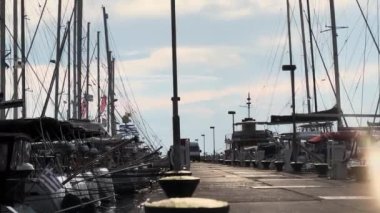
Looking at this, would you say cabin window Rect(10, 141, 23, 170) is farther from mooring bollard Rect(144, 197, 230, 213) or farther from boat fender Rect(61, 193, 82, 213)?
mooring bollard Rect(144, 197, 230, 213)

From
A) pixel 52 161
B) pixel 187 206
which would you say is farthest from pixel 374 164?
pixel 187 206

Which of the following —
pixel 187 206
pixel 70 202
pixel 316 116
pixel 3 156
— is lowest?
pixel 70 202


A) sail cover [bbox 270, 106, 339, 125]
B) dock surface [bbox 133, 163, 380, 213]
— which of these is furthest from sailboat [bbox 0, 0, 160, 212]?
sail cover [bbox 270, 106, 339, 125]

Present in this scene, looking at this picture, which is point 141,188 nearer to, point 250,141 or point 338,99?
point 338,99

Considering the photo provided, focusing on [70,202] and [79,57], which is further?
[79,57]

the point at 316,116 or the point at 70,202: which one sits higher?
the point at 316,116

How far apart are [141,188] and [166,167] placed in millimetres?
4685

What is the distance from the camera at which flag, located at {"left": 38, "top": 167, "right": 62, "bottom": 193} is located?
15.3 m

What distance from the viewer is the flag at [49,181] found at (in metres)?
15.3

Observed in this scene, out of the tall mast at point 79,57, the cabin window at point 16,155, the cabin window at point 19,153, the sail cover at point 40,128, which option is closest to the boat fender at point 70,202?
the sail cover at point 40,128

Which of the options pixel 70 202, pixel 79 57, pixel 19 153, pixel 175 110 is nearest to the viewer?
pixel 19 153

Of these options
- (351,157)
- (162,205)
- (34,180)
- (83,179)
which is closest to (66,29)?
(351,157)

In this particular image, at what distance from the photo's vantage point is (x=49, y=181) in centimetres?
1555

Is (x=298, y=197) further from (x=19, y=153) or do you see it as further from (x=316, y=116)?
(x=316, y=116)
